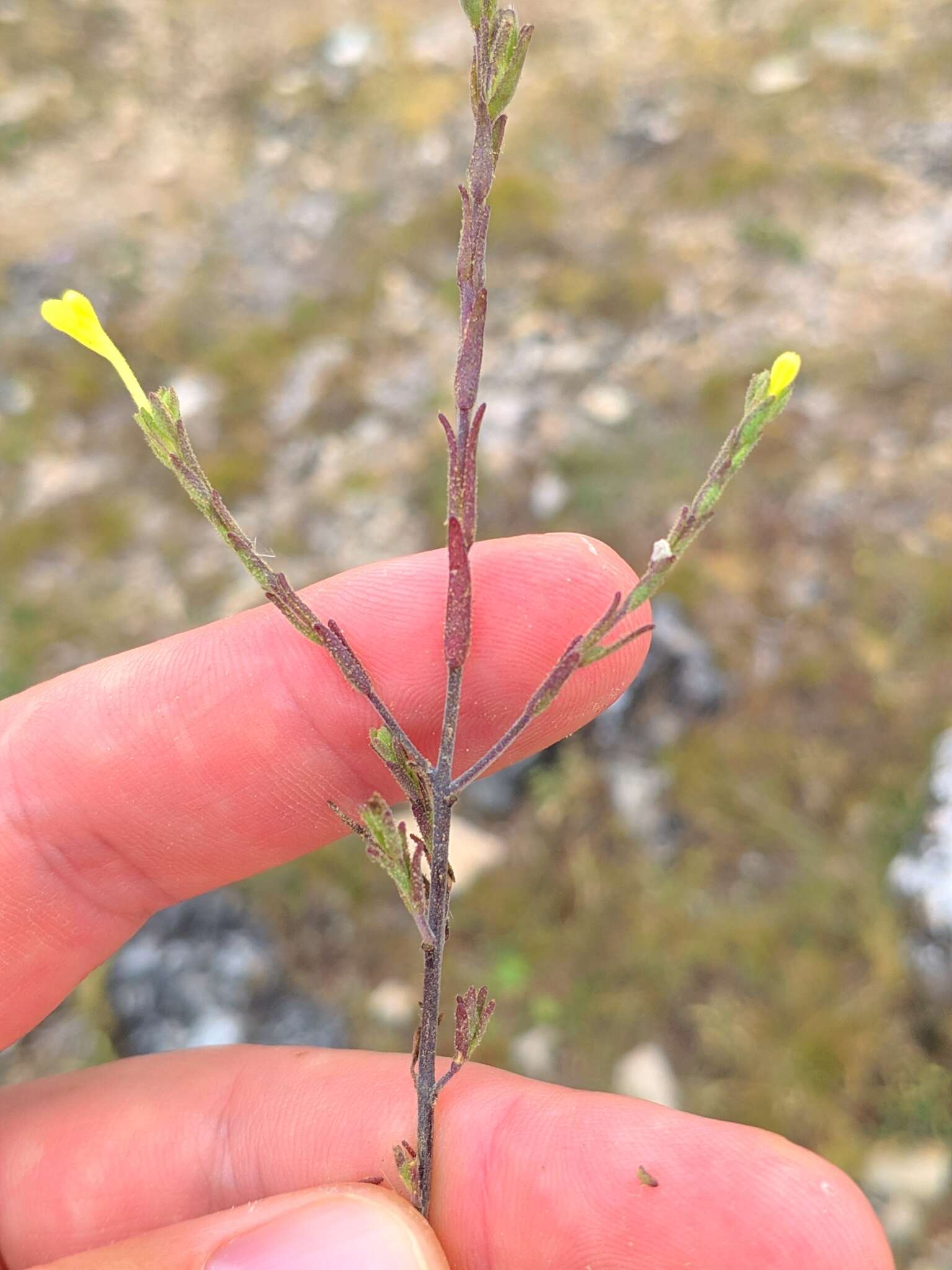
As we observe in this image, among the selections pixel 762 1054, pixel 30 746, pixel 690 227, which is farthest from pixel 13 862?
pixel 690 227

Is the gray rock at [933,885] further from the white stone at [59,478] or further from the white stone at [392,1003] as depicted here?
the white stone at [59,478]

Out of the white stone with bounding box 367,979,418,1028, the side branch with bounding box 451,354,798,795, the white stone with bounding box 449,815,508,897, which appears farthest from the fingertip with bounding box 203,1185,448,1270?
the white stone with bounding box 449,815,508,897

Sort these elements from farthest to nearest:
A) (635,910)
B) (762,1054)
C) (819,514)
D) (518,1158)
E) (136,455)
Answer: (136,455) < (819,514) < (635,910) < (762,1054) < (518,1158)

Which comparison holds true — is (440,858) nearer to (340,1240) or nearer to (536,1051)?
(340,1240)

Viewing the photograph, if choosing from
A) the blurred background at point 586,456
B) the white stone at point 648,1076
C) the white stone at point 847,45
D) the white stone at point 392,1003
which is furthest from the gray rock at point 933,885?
the white stone at point 847,45

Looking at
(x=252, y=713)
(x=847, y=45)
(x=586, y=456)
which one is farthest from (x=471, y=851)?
(x=847, y=45)

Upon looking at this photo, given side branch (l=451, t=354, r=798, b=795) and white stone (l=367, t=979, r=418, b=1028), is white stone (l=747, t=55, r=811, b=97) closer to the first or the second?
side branch (l=451, t=354, r=798, b=795)

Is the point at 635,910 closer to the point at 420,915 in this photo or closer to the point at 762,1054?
the point at 762,1054
